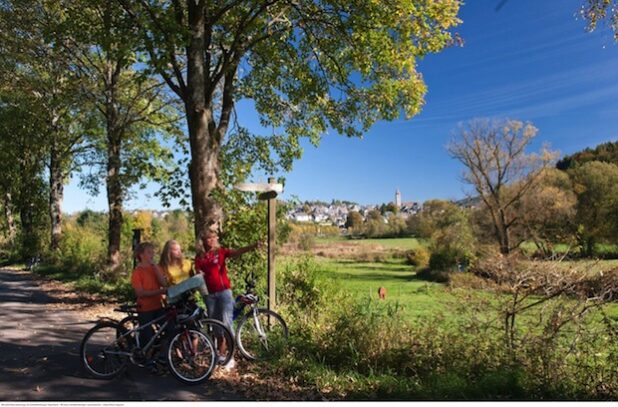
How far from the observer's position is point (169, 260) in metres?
6.39

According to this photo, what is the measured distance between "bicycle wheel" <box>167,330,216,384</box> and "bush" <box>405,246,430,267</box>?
45.7 meters

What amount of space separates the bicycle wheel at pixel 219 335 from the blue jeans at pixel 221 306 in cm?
23

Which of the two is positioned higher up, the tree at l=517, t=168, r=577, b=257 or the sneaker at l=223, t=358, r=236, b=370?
the tree at l=517, t=168, r=577, b=257

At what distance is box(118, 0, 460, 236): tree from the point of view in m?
9.34

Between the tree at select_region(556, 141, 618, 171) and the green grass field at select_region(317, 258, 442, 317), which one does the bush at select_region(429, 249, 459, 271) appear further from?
the tree at select_region(556, 141, 618, 171)

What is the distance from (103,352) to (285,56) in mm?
8014

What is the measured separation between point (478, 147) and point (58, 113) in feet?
99.5

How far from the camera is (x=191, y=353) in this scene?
19.3ft

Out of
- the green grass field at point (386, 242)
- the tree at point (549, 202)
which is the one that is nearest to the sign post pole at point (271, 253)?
the tree at point (549, 202)

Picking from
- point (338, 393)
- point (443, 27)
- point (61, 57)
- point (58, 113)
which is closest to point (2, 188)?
point (58, 113)

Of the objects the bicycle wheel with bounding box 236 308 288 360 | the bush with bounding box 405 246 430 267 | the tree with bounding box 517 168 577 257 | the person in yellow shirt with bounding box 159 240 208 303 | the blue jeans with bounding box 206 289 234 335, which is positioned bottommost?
the bush with bounding box 405 246 430 267

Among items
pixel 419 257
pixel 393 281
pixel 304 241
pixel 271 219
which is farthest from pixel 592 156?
pixel 271 219

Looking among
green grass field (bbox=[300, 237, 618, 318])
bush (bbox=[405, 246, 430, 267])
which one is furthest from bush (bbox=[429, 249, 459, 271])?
bush (bbox=[405, 246, 430, 267])

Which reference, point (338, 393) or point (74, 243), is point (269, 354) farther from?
point (74, 243)
